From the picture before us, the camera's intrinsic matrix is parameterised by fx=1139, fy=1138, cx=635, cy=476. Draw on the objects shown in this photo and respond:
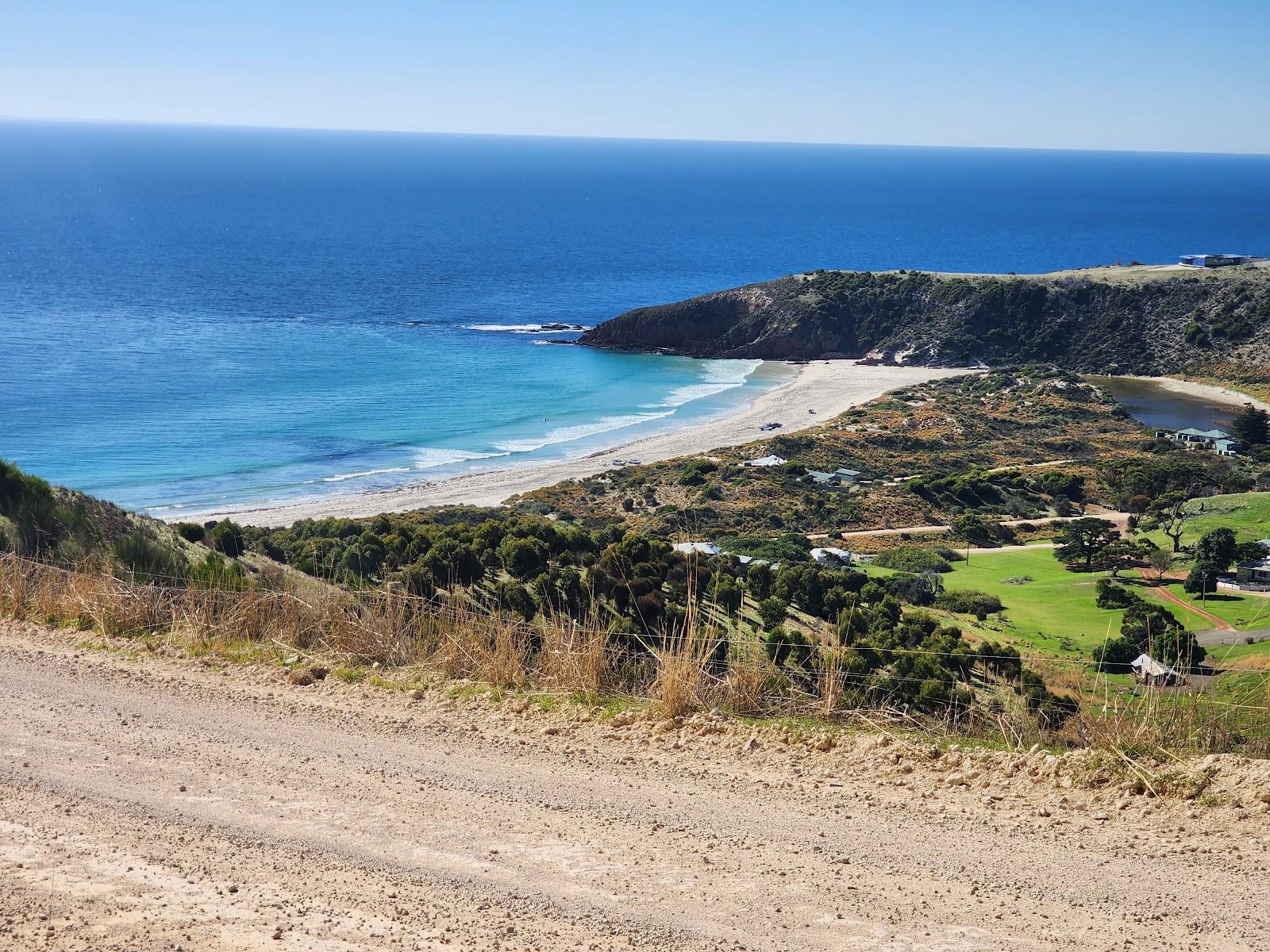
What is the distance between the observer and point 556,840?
5875 millimetres

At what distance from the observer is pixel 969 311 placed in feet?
260

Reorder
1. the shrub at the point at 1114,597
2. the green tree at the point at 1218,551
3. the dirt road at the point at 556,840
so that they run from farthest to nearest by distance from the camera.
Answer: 1. the green tree at the point at 1218,551
2. the shrub at the point at 1114,597
3. the dirt road at the point at 556,840

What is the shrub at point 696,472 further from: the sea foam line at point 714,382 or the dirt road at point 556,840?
the dirt road at point 556,840

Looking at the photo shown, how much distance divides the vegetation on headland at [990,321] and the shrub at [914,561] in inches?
1793

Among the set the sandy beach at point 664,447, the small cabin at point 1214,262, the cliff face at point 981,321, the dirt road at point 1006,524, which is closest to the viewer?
the dirt road at point 1006,524

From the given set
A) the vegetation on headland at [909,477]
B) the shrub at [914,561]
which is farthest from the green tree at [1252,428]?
the shrub at [914,561]

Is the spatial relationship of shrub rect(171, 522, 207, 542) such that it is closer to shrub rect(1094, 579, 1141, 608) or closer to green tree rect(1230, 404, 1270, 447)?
shrub rect(1094, 579, 1141, 608)

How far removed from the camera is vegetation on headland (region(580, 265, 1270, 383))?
72500 mm

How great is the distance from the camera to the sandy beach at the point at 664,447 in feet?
133

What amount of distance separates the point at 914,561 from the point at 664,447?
75.7 ft

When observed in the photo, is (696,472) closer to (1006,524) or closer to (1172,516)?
(1006,524)

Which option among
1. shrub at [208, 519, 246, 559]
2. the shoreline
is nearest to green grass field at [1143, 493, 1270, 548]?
shrub at [208, 519, 246, 559]

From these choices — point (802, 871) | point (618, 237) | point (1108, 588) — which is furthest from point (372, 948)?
point (618, 237)

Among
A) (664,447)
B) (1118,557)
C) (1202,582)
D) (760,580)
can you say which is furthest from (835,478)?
(760,580)
